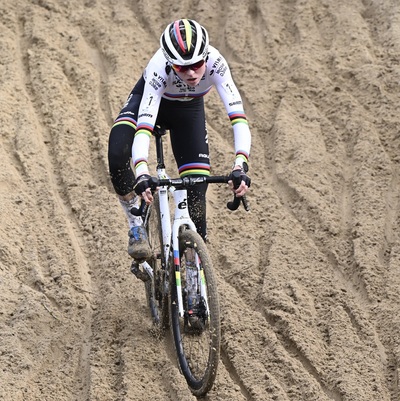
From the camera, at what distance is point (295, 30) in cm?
1095

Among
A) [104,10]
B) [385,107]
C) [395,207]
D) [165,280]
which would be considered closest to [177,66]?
[165,280]

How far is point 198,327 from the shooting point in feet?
20.6

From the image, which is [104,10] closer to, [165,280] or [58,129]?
[58,129]

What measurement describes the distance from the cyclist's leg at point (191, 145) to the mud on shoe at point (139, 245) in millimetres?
428

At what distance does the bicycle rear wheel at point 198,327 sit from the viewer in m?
5.88

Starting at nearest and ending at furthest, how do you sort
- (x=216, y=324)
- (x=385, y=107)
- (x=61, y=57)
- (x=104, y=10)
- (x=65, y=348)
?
(x=216, y=324) → (x=65, y=348) → (x=385, y=107) → (x=61, y=57) → (x=104, y=10)

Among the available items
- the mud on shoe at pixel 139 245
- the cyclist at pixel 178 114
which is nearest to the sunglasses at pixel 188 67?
the cyclist at pixel 178 114

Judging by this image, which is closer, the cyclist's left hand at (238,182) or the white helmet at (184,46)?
the cyclist's left hand at (238,182)

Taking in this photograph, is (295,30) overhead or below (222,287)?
overhead

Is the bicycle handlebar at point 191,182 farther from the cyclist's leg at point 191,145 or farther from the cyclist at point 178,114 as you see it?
the cyclist's leg at point 191,145

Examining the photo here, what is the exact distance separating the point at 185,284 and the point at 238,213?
2269 millimetres

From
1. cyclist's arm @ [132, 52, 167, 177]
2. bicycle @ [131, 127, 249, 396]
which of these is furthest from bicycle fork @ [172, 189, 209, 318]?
cyclist's arm @ [132, 52, 167, 177]

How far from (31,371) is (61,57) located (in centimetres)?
507

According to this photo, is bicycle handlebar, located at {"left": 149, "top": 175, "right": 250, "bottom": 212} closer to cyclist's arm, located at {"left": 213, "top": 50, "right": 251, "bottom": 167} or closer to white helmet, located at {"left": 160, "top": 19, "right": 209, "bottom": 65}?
cyclist's arm, located at {"left": 213, "top": 50, "right": 251, "bottom": 167}
